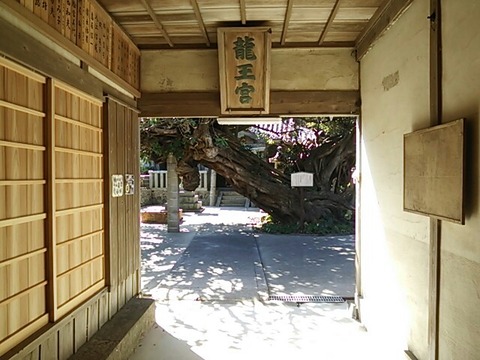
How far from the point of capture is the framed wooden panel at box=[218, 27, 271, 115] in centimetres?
402

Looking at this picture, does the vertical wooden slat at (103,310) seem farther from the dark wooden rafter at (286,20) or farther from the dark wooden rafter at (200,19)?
the dark wooden rafter at (286,20)

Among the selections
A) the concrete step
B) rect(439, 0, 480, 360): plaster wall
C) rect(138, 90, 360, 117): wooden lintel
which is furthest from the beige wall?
the concrete step

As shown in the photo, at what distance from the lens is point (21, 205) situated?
7.54 feet

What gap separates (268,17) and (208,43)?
95cm

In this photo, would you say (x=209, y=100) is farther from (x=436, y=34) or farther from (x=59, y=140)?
(x=436, y=34)

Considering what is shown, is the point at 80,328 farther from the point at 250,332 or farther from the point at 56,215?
the point at 250,332

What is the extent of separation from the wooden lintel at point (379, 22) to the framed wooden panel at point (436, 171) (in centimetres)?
115

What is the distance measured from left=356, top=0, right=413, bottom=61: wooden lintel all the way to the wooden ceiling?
41mm

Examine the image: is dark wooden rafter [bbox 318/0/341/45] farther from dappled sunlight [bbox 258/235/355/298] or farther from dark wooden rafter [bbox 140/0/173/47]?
dappled sunlight [bbox 258/235/355/298]

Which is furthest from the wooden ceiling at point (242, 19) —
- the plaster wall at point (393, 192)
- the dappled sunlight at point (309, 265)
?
the dappled sunlight at point (309, 265)

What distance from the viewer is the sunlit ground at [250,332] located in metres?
3.64

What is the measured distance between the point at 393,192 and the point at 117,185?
2865 millimetres

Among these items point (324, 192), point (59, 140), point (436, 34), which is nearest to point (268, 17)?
point (436, 34)

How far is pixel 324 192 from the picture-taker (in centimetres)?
1309
